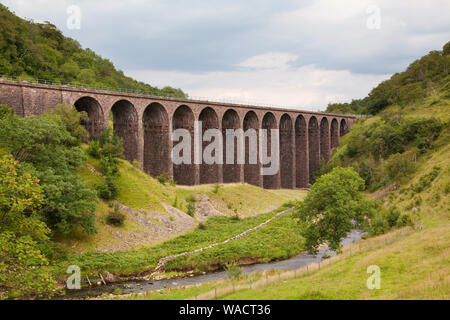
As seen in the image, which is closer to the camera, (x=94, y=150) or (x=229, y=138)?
(x=94, y=150)

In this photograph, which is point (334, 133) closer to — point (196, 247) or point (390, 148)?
point (390, 148)

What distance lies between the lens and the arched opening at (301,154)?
82812mm

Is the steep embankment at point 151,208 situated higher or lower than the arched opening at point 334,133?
lower

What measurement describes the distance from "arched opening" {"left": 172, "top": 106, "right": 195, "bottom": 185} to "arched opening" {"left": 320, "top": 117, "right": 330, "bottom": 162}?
46994 millimetres

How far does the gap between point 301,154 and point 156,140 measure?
135ft

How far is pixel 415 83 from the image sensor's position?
338 feet

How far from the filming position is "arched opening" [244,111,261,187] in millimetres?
67250

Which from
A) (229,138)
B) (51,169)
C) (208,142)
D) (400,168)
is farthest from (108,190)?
→ (400,168)

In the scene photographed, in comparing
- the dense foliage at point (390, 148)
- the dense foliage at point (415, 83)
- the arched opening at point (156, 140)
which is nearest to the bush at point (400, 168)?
the dense foliage at point (390, 148)

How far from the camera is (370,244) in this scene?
88.0ft

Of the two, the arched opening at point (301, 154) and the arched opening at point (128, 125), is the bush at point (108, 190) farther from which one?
the arched opening at point (301, 154)

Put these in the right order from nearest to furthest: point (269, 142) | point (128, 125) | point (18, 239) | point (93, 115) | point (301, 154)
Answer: point (18, 239)
point (93, 115)
point (128, 125)
point (269, 142)
point (301, 154)

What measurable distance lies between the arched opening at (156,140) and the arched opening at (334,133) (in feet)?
192
